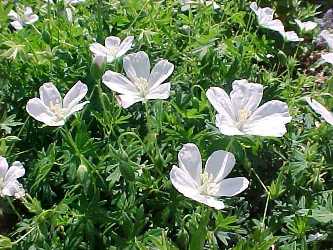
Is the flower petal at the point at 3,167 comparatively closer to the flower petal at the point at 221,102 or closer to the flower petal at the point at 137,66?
the flower petal at the point at 137,66

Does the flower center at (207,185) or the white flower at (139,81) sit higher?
the white flower at (139,81)

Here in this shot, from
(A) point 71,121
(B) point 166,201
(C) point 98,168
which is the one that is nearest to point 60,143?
(A) point 71,121

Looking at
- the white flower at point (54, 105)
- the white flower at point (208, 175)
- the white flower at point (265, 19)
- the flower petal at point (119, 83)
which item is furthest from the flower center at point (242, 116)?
the white flower at point (265, 19)

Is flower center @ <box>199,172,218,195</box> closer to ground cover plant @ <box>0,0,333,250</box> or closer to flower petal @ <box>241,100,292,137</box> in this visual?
ground cover plant @ <box>0,0,333,250</box>

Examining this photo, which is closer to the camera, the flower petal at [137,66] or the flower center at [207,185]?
the flower center at [207,185]

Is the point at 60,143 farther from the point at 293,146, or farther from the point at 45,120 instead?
the point at 293,146

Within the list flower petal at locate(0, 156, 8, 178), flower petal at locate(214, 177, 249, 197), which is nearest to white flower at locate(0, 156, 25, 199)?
flower petal at locate(0, 156, 8, 178)
